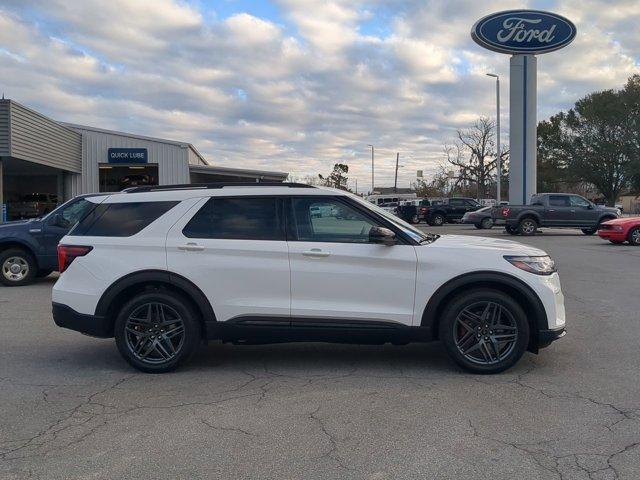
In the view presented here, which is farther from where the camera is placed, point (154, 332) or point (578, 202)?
point (578, 202)

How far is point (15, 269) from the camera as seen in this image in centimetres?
1179

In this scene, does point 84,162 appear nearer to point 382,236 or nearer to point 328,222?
point 328,222

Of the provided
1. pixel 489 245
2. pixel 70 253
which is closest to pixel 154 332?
pixel 70 253

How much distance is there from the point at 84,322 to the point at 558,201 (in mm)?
24691

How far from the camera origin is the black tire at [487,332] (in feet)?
18.2

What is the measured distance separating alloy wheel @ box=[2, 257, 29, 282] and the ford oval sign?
88.3 ft

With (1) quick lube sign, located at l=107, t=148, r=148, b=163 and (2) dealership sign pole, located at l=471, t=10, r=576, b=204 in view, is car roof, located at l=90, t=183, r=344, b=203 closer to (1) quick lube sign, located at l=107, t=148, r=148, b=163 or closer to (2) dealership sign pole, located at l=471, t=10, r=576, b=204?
(2) dealership sign pole, located at l=471, t=10, r=576, b=204

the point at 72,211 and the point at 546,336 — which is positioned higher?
the point at 72,211

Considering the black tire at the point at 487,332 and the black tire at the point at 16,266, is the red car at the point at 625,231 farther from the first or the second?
the black tire at the point at 16,266

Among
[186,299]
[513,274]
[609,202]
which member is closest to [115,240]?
[186,299]

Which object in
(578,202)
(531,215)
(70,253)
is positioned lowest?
(70,253)

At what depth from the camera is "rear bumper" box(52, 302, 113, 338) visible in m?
5.79

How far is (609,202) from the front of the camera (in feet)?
201

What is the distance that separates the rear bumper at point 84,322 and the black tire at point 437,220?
110ft
